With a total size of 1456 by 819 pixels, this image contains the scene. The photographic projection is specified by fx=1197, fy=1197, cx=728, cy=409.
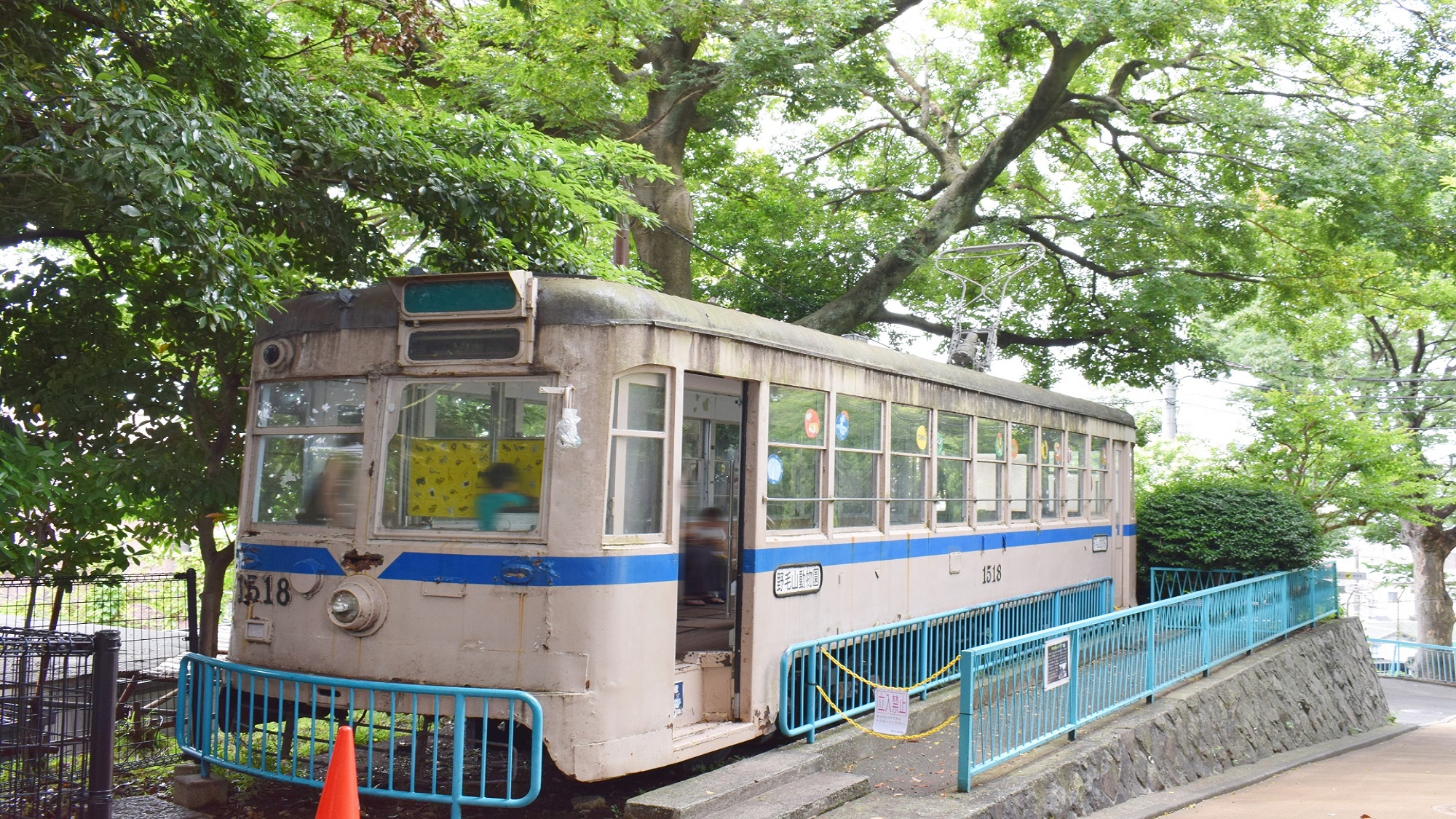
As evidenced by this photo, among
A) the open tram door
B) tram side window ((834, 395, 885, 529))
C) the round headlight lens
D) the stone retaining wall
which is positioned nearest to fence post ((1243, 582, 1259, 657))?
the stone retaining wall

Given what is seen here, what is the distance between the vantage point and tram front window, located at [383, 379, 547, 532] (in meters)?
7.02

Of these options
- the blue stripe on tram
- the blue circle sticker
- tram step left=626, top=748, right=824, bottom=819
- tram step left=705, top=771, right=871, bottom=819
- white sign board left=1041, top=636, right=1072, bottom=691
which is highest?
the blue circle sticker

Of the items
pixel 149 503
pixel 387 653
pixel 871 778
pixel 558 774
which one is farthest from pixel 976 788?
pixel 149 503

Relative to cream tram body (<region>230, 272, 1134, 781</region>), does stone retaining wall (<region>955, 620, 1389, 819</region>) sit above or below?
below

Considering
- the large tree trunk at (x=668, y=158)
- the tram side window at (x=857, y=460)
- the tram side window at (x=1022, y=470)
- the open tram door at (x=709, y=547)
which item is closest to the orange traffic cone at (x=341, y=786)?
the open tram door at (x=709, y=547)

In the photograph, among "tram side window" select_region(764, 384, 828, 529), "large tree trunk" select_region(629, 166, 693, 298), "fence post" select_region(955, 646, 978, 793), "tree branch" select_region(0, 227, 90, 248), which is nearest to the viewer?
"fence post" select_region(955, 646, 978, 793)

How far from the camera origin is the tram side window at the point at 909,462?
32.6 ft

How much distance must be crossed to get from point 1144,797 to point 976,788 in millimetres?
2479

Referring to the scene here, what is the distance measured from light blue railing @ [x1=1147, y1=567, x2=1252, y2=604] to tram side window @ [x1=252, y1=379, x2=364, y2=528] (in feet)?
42.8

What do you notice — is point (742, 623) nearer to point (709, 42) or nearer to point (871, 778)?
point (871, 778)

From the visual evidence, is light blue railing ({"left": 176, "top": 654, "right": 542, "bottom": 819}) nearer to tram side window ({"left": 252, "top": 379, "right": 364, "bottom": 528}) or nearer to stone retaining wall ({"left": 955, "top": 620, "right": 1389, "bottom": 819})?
tram side window ({"left": 252, "top": 379, "right": 364, "bottom": 528})

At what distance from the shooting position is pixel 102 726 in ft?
18.9

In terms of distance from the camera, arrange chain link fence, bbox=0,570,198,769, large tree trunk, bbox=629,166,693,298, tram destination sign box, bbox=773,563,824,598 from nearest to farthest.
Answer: tram destination sign box, bbox=773,563,824,598 < chain link fence, bbox=0,570,198,769 < large tree trunk, bbox=629,166,693,298

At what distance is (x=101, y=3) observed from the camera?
26.1ft
